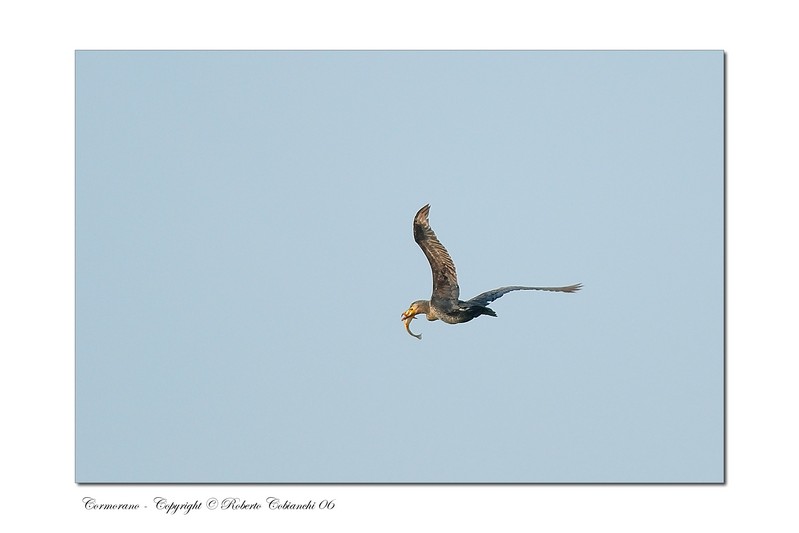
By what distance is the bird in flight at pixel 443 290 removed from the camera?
17250 mm

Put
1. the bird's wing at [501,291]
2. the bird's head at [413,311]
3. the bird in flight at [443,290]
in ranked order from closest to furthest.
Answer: the bird's wing at [501,291], the bird in flight at [443,290], the bird's head at [413,311]

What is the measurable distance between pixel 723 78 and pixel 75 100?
928 cm

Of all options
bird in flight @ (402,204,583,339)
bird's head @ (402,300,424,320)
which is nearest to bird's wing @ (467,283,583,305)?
bird in flight @ (402,204,583,339)

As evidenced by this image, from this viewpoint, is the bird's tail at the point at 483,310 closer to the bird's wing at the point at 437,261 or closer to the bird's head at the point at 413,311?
the bird's wing at the point at 437,261

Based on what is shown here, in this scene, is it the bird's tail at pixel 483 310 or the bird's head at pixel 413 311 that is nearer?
the bird's tail at pixel 483 310

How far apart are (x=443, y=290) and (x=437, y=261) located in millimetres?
435

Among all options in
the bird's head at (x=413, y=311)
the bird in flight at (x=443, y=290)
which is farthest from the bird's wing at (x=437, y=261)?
the bird's head at (x=413, y=311)

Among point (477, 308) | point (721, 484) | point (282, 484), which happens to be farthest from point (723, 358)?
point (282, 484)

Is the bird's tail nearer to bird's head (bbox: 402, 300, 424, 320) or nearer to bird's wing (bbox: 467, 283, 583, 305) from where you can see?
bird's wing (bbox: 467, 283, 583, 305)

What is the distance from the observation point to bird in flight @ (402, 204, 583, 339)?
56.6 feet

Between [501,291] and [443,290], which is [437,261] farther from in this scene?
[501,291]
